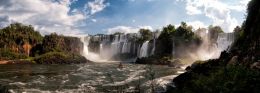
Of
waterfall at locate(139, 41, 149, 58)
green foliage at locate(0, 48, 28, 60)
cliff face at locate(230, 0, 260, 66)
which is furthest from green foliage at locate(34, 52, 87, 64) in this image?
cliff face at locate(230, 0, 260, 66)

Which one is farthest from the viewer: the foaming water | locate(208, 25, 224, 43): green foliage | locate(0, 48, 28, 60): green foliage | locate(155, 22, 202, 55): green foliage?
locate(0, 48, 28, 60): green foliage

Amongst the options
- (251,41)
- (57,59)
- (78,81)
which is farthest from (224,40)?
(251,41)

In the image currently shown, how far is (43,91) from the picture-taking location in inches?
1140

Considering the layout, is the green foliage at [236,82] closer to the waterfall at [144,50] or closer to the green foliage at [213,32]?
the green foliage at [213,32]

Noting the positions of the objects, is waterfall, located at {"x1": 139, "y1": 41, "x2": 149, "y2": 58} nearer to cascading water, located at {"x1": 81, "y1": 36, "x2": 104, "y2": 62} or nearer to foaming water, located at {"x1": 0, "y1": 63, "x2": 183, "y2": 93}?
cascading water, located at {"x1": 81, "y1": 36, "x2": 104, "y2": 62}

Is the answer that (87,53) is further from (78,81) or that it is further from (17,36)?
(78,81)

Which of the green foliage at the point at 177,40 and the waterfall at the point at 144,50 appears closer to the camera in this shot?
the green foliage at the point at 177,40

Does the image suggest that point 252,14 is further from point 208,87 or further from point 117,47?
point 117,47

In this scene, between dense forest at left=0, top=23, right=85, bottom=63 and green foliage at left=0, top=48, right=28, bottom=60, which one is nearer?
green foliage at left=0, top=48, right=28, bottom=60

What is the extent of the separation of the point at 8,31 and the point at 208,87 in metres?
122

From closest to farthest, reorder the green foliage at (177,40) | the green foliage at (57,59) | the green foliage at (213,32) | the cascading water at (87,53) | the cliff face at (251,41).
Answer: the cliff face at (251,41) → the green foliage at (57,59) → the green foliage at (177,40) → the green foliage at (213,32) → the cascading water at (87,53)

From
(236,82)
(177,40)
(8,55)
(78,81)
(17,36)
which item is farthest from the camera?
(17,36)

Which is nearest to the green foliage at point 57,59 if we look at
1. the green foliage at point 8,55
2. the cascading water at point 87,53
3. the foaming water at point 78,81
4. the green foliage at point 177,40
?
the green foliage at point 8,55

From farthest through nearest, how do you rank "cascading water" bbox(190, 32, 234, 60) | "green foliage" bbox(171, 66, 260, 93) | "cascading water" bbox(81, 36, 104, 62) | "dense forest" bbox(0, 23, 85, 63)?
"cascading water" bbox(81, 36, 104, 62)
"dense forest" bbox(0, 23, 85, 63)
"cascading water" bbox(190, 32, 234, 60)
"green foliage" bbox(171, 66, 260, 93)
